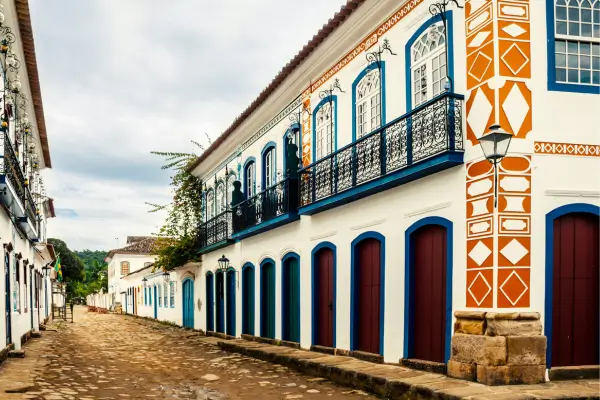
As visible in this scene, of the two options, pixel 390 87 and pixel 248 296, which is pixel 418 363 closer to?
pixel 390 87

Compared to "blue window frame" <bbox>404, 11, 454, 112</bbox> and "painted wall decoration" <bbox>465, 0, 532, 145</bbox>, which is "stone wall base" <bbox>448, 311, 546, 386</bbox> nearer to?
"painted wall decoration" <bbox>465, 0, 532, 145</bbox>

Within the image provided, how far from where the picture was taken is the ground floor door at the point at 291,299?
47.1 feet

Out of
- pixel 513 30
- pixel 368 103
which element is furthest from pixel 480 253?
pixel 368 103

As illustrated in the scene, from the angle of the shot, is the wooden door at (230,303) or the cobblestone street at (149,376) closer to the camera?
the cobblestone street at (149,376)

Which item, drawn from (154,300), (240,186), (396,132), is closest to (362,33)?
(396,132)

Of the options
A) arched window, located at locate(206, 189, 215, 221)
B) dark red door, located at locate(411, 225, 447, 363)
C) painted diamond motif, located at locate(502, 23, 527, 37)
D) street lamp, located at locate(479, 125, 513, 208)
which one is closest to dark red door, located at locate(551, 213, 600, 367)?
street lamp, located at locate(479, 125, 513, 208)

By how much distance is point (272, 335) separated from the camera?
1597cm

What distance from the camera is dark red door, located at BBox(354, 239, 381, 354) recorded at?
11.0 meters

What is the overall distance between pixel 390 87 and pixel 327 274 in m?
3.97

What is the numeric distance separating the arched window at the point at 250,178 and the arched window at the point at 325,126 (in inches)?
185

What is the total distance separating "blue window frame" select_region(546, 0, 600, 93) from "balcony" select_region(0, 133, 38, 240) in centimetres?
802

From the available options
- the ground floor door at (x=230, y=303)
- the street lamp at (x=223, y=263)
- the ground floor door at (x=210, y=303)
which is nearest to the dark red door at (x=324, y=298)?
the street lamp at (x=223, y=263)

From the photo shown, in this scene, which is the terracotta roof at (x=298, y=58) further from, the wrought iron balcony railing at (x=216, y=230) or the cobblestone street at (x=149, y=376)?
the cobblestone street at (x=149, y=376)

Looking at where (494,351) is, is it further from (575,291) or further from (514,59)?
(514,59)
